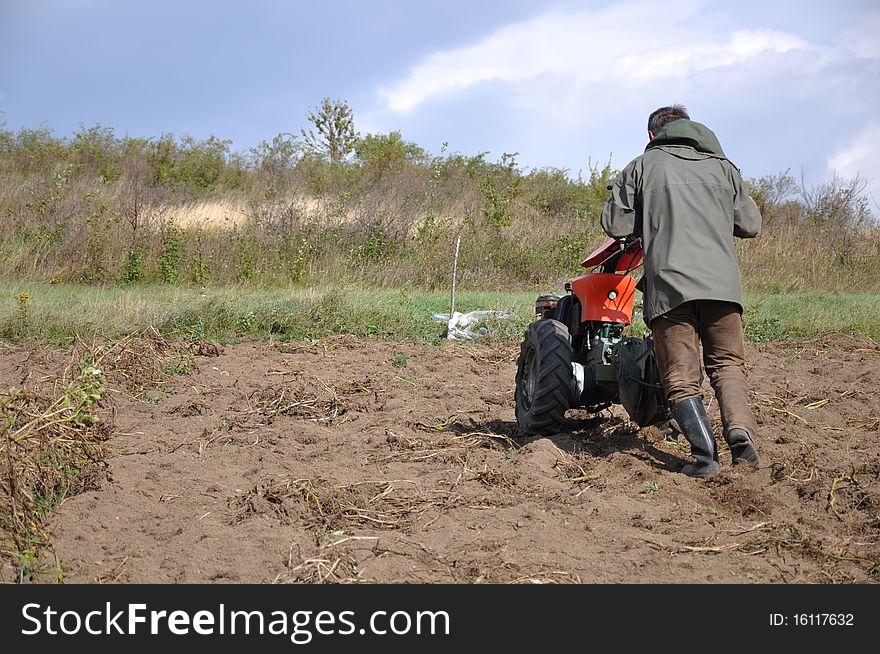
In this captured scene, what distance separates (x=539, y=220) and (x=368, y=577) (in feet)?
56.7

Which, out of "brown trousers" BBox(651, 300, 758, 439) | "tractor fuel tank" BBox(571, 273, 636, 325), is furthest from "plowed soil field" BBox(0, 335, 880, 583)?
"tractor fuel tank" BBox(571, 273, 636, 325)

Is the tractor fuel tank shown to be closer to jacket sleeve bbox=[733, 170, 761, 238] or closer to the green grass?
jacket sleeve bbox=[733, 170, 761, 238]

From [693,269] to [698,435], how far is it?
2.92 feet

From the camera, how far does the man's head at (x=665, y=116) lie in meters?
5.32

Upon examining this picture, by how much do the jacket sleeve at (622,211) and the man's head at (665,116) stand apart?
1.40 ft

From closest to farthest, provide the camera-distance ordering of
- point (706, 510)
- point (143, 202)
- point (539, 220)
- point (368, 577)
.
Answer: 1. point (368, 577)
2. point (706, 510)
3. point (143, 202)
4. point (539, 220)

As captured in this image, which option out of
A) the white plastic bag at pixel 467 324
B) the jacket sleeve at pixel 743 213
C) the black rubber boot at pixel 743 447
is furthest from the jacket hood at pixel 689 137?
the white plastic bag at pixel 467 324

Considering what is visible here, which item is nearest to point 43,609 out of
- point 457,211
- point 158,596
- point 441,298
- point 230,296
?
point 158,596

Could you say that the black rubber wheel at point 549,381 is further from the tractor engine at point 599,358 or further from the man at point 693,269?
the man at point 693,269

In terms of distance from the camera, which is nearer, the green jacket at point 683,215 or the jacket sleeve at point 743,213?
the green jacket at point 683,215

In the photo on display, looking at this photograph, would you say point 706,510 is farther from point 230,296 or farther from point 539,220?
point 539,220

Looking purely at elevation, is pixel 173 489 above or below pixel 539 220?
below

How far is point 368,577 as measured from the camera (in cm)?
363

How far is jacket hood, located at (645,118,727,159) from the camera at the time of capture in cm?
509
